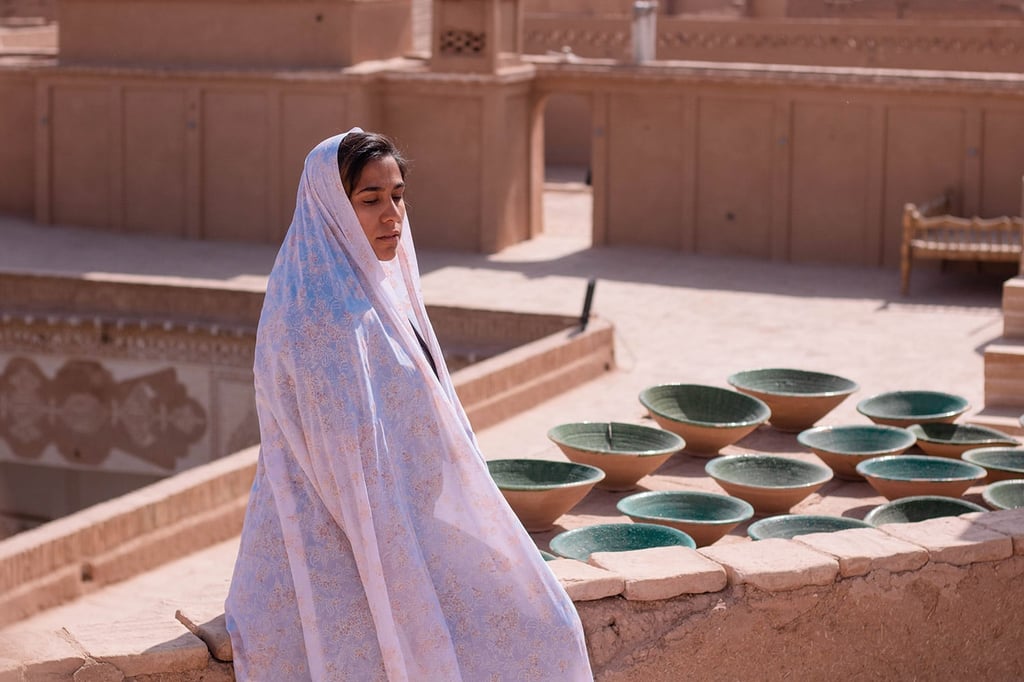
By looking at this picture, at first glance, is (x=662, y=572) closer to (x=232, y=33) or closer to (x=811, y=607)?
(x=811, y=607)

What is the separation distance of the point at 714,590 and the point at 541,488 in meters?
1.67

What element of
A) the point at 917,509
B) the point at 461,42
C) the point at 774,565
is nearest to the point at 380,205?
the point at 774,565

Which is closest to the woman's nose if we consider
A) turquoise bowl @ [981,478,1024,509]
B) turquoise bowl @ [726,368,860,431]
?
turquoise bowl @ [981,478,1024,509]

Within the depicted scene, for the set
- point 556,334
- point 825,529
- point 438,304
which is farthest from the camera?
point 438,304

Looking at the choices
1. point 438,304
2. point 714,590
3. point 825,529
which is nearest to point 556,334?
point 438,304

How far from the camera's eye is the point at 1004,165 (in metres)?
19.0

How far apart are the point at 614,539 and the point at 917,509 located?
1.50 meters

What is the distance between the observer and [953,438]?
8.94m

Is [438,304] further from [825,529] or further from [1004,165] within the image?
[825,529]

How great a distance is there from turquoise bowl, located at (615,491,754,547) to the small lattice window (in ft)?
45.4

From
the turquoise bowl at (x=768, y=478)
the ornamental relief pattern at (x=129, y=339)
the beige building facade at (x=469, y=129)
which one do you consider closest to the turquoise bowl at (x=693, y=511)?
the turquoise bowl at (x=768, y=478)

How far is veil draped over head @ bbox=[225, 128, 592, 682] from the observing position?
14.1 ft

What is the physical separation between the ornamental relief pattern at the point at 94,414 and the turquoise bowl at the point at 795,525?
40.4 feet

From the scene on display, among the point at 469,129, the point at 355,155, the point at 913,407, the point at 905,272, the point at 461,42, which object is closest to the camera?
the point at 355,155
